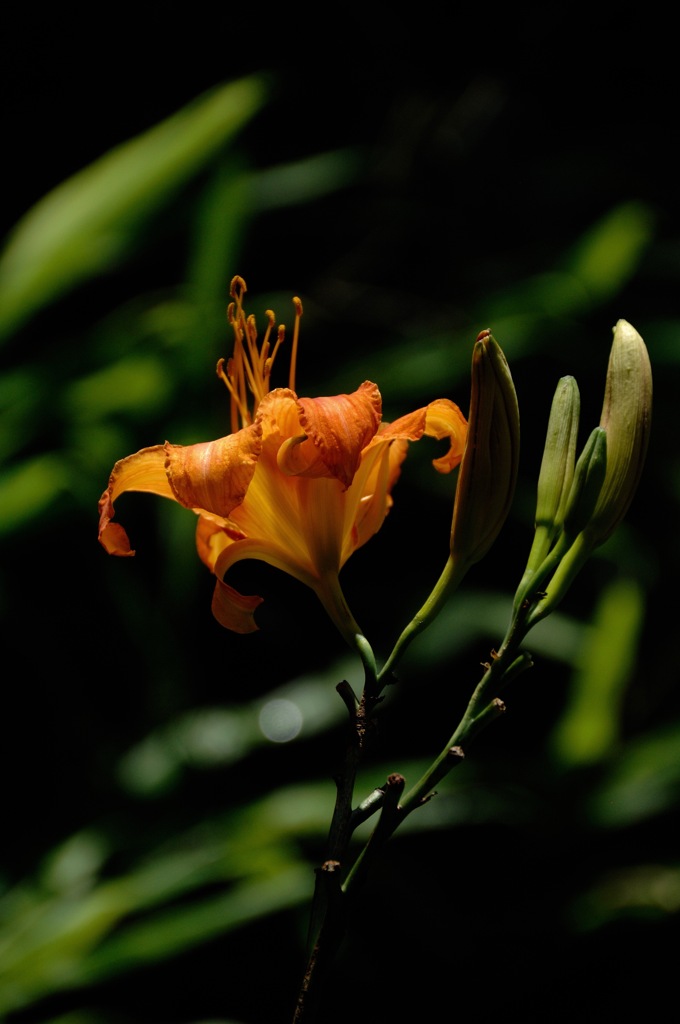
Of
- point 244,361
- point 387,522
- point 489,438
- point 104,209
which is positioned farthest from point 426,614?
point 387,522

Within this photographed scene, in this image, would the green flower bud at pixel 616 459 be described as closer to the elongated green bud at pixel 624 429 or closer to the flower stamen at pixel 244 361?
the elongated green bud at pixel 624 429

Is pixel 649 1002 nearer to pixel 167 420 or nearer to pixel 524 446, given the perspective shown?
pixel 524 446

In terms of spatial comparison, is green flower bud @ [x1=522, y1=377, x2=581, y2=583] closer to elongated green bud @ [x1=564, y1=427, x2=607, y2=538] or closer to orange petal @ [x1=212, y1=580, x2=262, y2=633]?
elongated green bud @ [x1=564, y1=427, x2=607, y2=538]

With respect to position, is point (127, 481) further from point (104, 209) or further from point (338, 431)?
point (104, 209)

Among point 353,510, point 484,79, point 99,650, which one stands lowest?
point 353,510

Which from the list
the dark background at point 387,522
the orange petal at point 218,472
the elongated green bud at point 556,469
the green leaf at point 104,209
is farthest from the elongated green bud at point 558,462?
the green leaf at point 104,209

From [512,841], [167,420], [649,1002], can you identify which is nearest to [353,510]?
[167,420]
